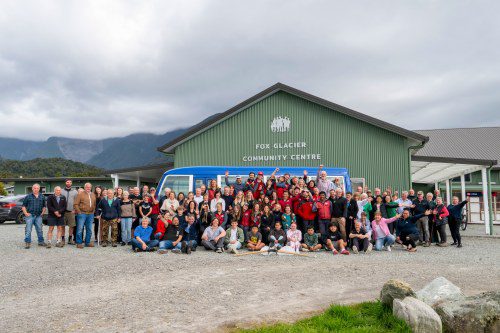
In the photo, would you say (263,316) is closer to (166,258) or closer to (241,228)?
(166,258)

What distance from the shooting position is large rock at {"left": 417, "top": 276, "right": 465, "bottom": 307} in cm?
540

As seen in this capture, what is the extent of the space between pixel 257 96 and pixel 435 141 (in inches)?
976

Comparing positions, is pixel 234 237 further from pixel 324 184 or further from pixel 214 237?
pixel 324 184

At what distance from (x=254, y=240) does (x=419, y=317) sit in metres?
6.38

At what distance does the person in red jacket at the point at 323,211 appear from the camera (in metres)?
11.2

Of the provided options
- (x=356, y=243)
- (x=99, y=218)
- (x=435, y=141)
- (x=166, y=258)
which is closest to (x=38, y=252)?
(x=99, y=218)

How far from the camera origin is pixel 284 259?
9508mm

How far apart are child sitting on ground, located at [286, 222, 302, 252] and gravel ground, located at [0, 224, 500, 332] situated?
648mm

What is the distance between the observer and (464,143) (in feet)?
117

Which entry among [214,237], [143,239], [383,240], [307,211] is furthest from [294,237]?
[143,239]

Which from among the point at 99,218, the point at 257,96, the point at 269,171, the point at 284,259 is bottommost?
the point at 284,259

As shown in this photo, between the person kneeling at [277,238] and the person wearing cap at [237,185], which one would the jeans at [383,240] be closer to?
the person kneeling at [277,238]

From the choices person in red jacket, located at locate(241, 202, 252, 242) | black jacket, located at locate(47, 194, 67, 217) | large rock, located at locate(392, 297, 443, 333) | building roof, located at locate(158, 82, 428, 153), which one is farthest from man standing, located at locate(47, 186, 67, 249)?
large rock, located at locate(392, 297, 443, 333)

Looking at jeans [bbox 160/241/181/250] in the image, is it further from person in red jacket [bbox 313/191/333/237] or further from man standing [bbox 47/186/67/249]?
person in red jacket [bbox 313/191/333/237]
